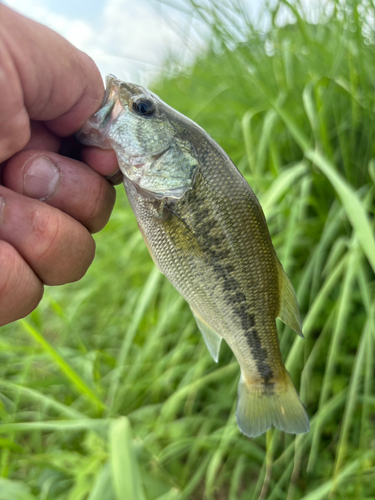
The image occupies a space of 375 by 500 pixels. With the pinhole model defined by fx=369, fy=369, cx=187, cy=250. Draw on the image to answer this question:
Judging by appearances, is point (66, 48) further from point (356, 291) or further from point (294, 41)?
point (294, 41)

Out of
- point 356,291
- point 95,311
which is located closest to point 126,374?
point 95,311

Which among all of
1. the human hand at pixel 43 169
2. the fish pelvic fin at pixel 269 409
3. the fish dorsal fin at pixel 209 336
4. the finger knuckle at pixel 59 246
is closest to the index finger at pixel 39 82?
the human hand at pixel 43 169

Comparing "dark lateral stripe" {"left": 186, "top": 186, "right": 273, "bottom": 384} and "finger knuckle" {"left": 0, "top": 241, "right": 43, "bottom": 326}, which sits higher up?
"dark lateral stripe" {"left": 186, "top": 186, "right": 273, "bottom": 384}

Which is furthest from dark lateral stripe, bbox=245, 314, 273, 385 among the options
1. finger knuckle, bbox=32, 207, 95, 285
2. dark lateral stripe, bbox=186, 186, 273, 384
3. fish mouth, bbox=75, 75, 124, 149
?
fish mouth, bbox=75, 75, 124, 149

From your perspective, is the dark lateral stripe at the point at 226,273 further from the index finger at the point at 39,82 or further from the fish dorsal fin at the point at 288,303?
the index finger at the point at 39,82

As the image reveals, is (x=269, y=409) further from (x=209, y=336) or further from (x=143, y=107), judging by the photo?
(x=143, y=107)

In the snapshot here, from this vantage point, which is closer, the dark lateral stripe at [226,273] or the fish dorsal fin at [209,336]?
the dark lateral stripe at [226,273]

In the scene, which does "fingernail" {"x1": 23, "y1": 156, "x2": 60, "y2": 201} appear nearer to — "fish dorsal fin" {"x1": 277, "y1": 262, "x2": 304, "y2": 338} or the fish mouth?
the fish mouth
